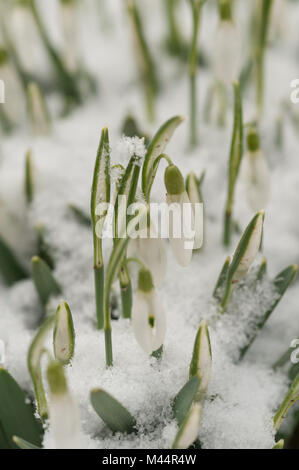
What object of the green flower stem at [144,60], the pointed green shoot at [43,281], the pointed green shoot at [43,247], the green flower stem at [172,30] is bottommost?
the pointed green shoot at [43,281]

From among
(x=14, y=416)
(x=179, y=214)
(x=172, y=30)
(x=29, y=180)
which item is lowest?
(x=14, y=416)

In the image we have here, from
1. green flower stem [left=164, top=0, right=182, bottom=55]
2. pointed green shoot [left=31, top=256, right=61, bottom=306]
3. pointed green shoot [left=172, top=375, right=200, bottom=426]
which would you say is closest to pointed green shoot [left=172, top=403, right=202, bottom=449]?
pointed green shoot [left=172, top=375, right=200, bottom=426]

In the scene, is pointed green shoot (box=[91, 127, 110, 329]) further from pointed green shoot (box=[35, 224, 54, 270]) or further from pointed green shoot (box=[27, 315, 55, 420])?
pointed green shoot (box=[35, 224, 54, 270])

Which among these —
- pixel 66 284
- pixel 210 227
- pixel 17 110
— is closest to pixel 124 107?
pixel 17 110

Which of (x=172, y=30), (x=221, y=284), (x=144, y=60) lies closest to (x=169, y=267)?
(x=221, y=284)

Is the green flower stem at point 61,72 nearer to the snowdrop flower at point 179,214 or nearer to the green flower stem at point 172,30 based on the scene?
the green flower stem at point 172,30

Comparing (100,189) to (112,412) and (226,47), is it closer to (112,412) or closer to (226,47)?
(112,412)

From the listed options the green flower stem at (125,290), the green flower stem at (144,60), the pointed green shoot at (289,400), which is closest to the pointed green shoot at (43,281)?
the green flower stem at (125,290)
